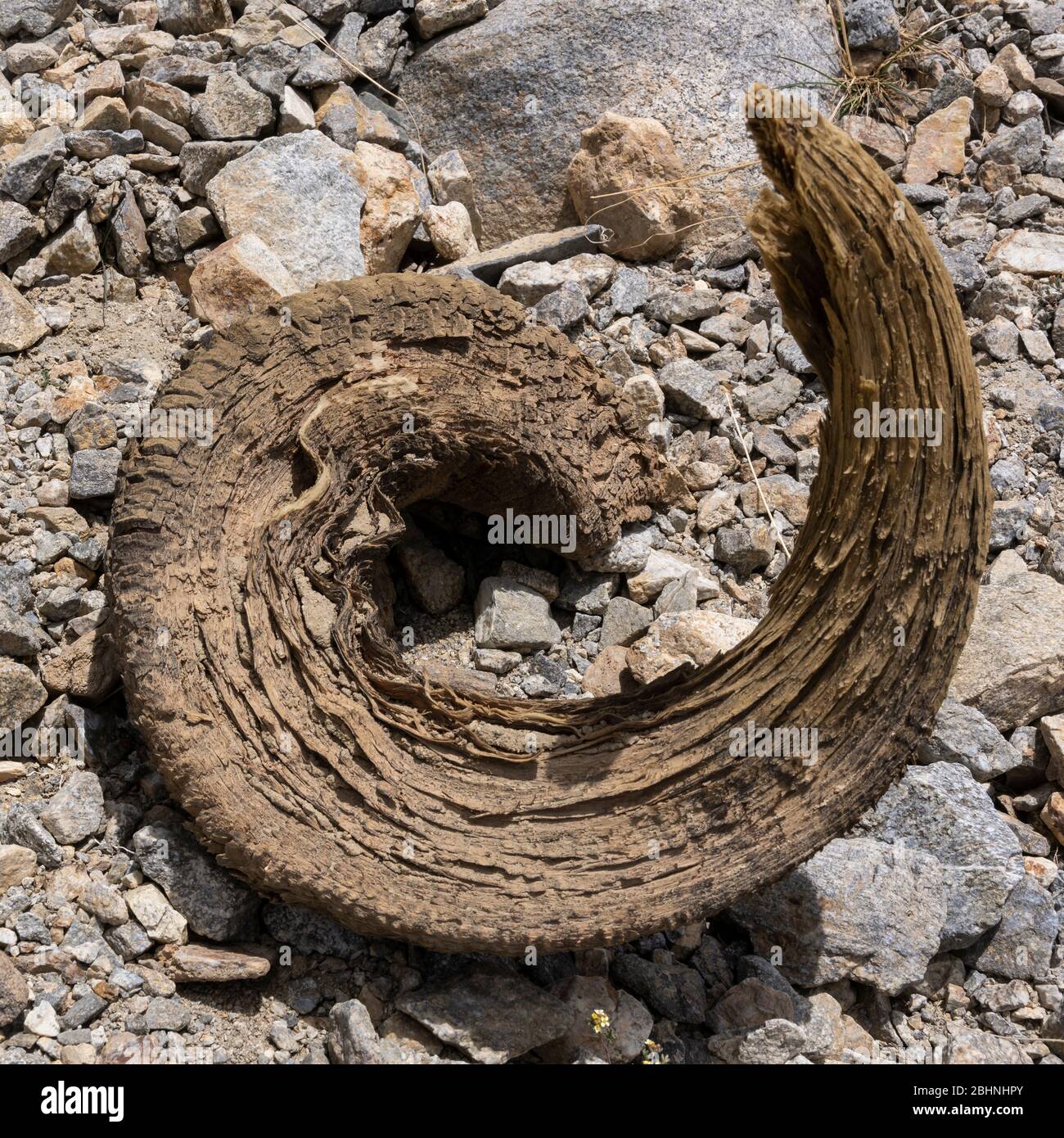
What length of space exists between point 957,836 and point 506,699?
1579mm

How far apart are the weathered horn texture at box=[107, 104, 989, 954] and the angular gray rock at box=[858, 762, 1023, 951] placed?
0.75 metres

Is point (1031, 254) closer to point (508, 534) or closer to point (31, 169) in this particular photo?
A: point (508, 534)

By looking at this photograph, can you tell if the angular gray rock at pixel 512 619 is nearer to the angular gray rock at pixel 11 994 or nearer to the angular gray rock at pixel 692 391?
the angular gray rock at pixel 692 391

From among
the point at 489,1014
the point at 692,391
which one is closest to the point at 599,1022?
the point at 489,1014

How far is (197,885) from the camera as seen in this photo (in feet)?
11.6

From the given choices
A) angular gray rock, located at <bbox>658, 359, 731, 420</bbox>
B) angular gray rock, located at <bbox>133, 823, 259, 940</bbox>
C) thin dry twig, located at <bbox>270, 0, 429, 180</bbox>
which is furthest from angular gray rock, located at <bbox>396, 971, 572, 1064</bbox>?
thin dry twig, located at <bbox>270, 0, 429, 180</bbox>

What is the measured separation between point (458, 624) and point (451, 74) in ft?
9.63

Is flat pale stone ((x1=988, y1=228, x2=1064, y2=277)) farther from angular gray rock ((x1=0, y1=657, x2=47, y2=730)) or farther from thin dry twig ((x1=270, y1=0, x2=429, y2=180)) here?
angular gray rock ((x1=0, y1=657, x2=47, y2=730))

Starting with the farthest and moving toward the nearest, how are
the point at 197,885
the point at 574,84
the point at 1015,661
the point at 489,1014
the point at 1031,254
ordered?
the point at 574,84
the point at 1031,254
the point at 1015,661
the point at 197,885
the point at 489,1014

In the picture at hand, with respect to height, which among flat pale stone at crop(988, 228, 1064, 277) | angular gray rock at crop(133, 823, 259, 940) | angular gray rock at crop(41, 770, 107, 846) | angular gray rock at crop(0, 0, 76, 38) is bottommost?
angular gray rock at crop(133, 823, 259, 940)

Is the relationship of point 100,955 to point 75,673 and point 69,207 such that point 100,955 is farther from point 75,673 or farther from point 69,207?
point 69,207

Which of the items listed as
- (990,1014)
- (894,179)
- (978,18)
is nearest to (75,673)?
(990,1014)

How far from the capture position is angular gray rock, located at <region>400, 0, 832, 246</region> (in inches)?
225

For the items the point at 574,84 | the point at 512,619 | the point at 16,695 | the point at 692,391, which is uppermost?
the point at 574,84
